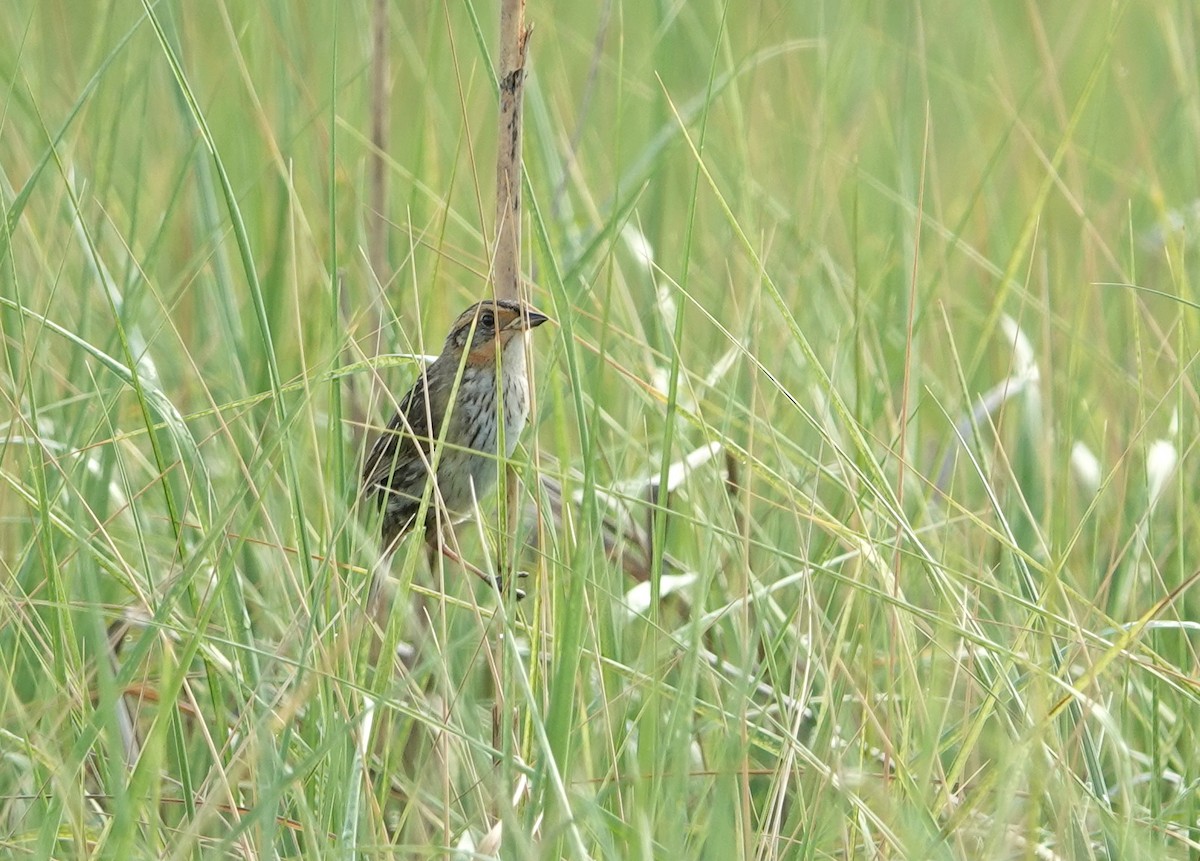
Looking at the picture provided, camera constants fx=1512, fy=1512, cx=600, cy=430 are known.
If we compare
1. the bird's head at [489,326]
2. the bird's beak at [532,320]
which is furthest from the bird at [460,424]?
the bird's beak at [532,320]

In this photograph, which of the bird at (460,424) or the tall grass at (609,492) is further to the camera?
the bird at (460,424)

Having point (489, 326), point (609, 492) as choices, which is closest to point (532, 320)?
point (489, 326)

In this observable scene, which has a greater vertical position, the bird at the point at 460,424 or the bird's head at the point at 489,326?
the bird's head at the point at 489,326

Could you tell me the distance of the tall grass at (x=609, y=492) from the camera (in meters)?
2.01

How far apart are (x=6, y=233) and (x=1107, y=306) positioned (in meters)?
3.09

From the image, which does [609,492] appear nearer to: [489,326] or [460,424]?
[489,326]

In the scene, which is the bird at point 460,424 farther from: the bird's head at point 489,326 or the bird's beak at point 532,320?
the bird's beak at point 532,320

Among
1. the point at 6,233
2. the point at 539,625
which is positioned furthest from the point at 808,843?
the point at 6,233

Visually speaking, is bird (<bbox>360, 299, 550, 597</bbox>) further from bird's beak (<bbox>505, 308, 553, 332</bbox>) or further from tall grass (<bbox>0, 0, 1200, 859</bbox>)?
bird's beak (<bbox>505, 308, 553, 332</bbox>)

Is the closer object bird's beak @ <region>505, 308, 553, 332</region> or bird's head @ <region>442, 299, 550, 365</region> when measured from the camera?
bird's head @ <region>442, 299, 550, 365</region>

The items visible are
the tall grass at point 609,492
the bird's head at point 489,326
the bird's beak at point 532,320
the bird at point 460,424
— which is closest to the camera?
the tall grass at point 609,492

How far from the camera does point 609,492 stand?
2182mm

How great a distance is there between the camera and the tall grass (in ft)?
6.59

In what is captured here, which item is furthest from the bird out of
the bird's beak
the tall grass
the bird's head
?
the bird's beak
